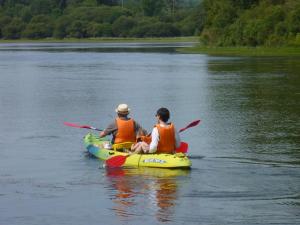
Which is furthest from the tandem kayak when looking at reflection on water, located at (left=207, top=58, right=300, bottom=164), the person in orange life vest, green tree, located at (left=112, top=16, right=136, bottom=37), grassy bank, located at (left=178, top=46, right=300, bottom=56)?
green tree, located at (left=112, top=16, right=136, bottom=37)

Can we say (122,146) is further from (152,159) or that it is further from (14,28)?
(14,28)

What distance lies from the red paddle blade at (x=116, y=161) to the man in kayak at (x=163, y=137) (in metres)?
0.48

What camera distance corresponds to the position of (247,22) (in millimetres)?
92062

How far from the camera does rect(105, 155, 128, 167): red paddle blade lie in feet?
61.1

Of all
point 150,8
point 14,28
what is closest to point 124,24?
point 150,8

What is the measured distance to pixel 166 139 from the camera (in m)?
18.3

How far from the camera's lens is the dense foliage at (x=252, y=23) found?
84.4 meters

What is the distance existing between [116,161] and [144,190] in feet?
8.20

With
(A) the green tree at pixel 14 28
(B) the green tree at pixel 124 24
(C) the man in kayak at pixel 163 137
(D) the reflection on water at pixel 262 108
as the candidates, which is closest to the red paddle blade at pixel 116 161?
(C) the man in kayak at pixel 163 137

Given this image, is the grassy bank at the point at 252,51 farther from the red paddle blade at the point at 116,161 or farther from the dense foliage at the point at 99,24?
the dense foliage at the point at 99,24

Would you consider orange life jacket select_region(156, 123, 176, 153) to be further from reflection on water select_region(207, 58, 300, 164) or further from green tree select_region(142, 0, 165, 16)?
green tree select_region(142, 0, 165, 16)

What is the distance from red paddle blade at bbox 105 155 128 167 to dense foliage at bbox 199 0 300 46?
6482cm

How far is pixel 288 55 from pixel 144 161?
59428 millimetres

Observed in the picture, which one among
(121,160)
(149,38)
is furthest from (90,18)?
(121,160)
